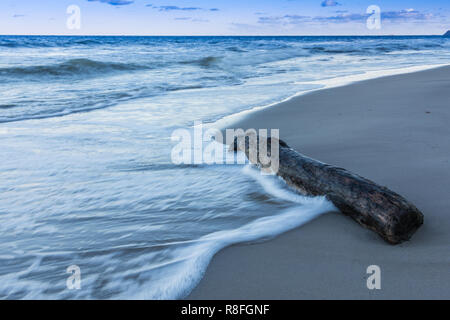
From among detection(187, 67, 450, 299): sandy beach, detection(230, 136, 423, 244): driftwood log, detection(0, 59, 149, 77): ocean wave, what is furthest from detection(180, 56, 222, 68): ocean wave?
detection(230, 136, 423, 244): driftwood log

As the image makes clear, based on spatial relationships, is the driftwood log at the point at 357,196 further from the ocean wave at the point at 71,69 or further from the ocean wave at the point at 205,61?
the ocean wave at the point at 205,61

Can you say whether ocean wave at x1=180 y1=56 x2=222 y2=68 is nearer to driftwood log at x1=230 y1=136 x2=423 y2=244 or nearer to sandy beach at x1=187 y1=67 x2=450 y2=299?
sandy beach at x1=187 y1=67 x2=450 y2=299

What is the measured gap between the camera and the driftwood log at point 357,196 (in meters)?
2.09

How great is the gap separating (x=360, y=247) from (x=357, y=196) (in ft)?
1.20

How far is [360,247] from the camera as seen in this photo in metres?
2.08

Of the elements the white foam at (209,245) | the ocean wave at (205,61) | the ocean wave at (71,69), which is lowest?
the white foam at (209,245)

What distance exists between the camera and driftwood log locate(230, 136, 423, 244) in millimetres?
2086

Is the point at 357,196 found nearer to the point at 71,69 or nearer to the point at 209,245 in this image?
the point at 209,245

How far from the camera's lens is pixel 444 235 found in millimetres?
2129

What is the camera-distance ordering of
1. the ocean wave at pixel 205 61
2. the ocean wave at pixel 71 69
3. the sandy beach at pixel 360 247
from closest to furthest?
the sandy beach at pixel 360 247 < the ocean wave at pixel 71 69 < the ocean wave at pixel 205 61

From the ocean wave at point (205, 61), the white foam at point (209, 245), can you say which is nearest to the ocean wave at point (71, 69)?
the ocean wave at point (205, 61)

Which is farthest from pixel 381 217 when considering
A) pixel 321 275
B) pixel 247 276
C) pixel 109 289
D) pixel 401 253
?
pixel 109 289

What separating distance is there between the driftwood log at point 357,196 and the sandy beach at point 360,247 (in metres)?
0.06
